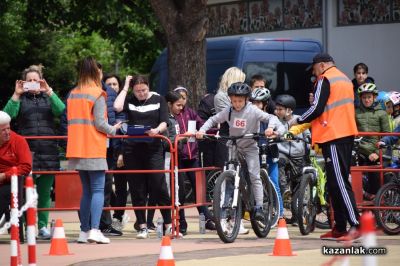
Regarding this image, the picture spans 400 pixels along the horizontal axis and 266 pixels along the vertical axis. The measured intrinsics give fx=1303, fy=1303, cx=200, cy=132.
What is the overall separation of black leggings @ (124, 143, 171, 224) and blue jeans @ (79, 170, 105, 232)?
0.95 metres

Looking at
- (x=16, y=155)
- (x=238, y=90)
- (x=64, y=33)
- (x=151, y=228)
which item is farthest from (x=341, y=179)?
(x=64, y=33)

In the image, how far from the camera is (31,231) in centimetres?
956

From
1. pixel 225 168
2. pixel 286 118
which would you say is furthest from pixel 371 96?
pixel 225 168

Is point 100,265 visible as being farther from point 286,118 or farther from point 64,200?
point 286,118

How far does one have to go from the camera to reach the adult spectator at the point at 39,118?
15055mm

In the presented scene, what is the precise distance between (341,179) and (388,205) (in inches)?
55.7

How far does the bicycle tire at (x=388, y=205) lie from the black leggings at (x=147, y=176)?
249 centimetres

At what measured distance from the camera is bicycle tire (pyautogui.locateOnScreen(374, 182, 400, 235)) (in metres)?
15.4

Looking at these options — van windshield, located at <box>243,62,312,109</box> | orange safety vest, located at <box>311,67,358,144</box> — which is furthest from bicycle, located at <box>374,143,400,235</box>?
van windshield, located at <box>243,62,312,109</box>

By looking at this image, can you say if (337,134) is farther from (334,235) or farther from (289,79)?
(289,79)

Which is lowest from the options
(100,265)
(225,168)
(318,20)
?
(100,265)

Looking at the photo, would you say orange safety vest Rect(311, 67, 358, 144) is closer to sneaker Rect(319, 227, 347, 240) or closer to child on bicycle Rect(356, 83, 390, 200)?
sneaker Rect(319, 227, 347, 240)

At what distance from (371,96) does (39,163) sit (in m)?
4.92

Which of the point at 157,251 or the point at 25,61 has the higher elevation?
the point at 25,61
